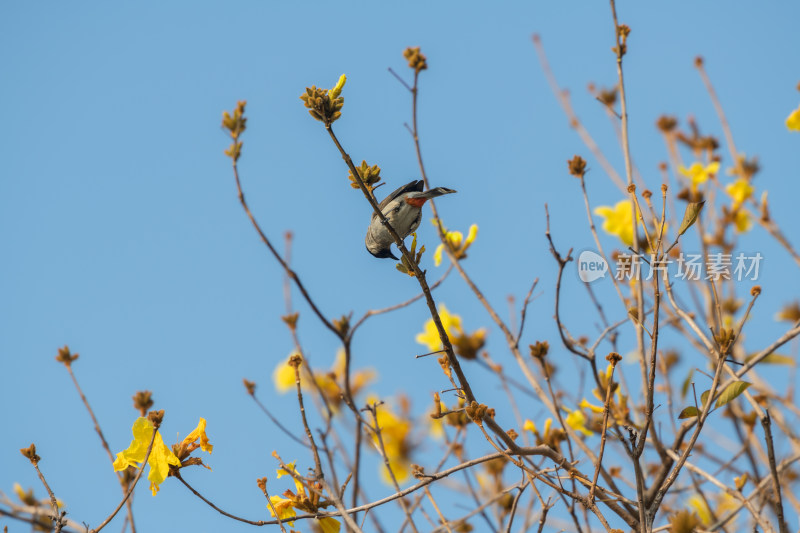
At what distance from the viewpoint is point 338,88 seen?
2.80m

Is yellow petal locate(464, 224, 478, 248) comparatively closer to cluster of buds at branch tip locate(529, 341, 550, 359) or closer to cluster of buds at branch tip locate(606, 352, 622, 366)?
cluster of buds at branch tip locate(529, 341, 550, 359)

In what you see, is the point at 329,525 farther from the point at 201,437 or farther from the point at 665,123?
the point at 665,123

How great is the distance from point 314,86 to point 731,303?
166 inches

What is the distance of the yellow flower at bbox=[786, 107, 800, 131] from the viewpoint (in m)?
4.18

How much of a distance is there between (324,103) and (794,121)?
3001 millimetres

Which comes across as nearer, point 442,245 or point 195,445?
point 195,445

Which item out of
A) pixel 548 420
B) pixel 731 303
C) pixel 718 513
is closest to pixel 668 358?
pixel 731 303

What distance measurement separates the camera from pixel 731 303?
5648 millimetres

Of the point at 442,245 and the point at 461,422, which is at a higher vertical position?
the point at 442,245

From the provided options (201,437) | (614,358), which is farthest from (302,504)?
(614,358)

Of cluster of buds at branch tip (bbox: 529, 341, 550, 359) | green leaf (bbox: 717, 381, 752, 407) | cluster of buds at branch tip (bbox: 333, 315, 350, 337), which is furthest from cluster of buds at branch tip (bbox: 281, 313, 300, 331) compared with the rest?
green leaf (bbox: 717, 381, 752, 407)

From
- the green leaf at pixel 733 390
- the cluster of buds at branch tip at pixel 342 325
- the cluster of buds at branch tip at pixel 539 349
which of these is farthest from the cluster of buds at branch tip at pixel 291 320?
the green leaf at pixel 733 390

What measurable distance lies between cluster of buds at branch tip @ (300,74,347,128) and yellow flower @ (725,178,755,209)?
3.69 meters

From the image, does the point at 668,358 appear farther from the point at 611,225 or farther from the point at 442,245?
the point at 442,245
